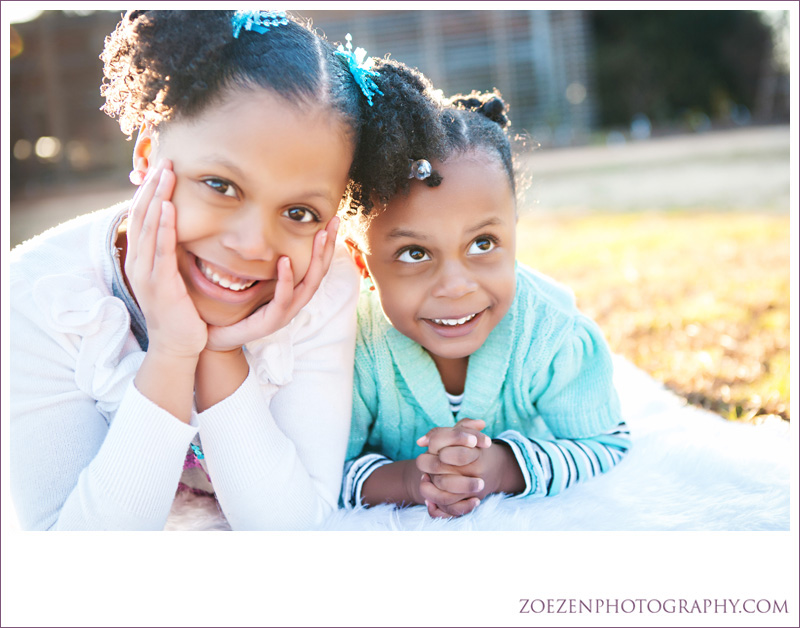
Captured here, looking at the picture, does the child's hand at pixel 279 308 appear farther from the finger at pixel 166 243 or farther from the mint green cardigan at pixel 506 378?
the mint green cardigan at pixel 506 378

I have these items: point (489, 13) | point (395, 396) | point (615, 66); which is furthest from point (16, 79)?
point (395, 396)

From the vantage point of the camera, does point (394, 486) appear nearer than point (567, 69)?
Yes

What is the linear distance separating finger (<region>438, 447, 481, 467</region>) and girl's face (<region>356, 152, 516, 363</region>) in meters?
0.23

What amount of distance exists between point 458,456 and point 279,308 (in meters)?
0.43

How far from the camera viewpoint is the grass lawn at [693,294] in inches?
86.6

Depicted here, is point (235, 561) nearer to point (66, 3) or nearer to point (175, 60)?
point (175, 60)

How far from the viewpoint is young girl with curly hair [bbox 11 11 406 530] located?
118 centimetres

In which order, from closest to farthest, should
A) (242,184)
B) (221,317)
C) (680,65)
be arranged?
1. (242,184)
2. (221,317)
3. (680,65)

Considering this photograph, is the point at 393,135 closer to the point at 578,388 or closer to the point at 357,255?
the point at 357,255

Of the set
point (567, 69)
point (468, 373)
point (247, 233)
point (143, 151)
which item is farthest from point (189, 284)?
point (567, 69)

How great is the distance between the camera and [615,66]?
11.5 m

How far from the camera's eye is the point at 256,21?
4.07ft

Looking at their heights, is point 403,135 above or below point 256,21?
below

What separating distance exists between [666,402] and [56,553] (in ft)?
5.10
